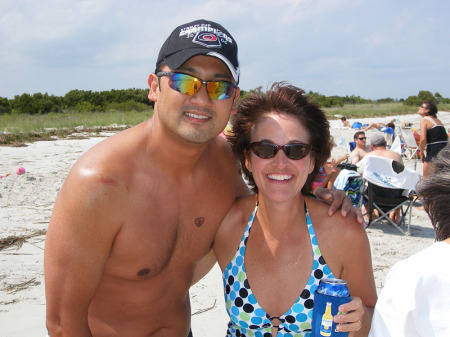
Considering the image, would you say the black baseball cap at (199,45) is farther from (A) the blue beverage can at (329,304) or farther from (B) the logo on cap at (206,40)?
(A) the blue beverage can at (329,304)

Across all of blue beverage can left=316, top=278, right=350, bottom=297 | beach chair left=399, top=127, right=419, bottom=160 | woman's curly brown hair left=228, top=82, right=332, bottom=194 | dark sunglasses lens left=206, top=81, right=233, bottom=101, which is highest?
dark sunglasses lens left=206, top=81, right=233, bottom=101

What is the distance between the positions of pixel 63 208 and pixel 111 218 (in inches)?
8.7

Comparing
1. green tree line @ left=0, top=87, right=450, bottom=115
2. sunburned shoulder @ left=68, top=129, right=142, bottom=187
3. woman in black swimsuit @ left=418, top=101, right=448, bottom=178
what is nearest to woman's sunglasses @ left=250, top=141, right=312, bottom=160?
sunburned shoulder @ left=68, top=129, right=142, bottom=187

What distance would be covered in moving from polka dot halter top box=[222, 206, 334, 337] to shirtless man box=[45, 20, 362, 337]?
11.1 inches

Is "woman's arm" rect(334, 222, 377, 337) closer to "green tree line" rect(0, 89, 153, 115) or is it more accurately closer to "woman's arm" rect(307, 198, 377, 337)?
"woman's arm" rect(307, 198, 377, 337)

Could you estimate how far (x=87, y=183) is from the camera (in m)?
1.84

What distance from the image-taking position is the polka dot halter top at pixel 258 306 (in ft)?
6.30

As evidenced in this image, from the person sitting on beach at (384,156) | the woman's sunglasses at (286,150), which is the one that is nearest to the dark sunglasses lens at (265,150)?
the woman's sunglasses at (286,150)

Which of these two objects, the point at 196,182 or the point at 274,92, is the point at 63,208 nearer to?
the point at 196,182

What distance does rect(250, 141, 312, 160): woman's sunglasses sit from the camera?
6.69 ft

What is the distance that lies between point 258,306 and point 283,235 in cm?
39

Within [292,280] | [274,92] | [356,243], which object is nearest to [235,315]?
[292,280]

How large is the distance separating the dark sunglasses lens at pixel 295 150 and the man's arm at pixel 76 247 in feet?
2.89

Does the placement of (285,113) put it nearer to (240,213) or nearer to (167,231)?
(240,213)
